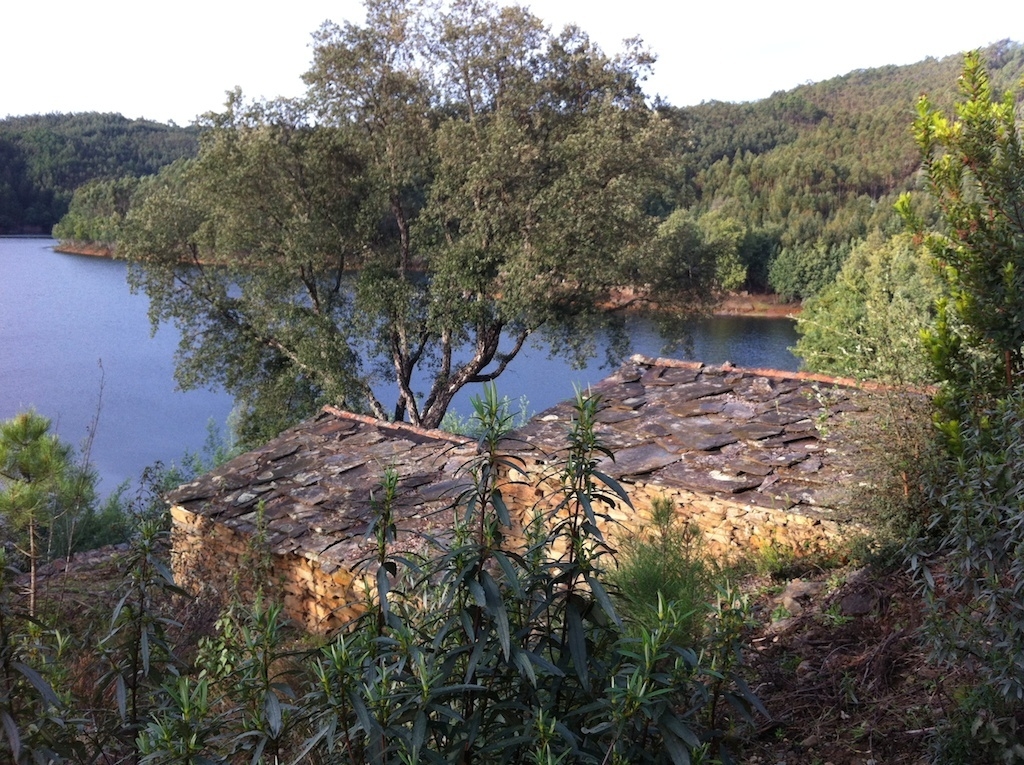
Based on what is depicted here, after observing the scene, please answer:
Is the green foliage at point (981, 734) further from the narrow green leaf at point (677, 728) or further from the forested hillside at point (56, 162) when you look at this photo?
the forested hillside at point (56, 162)

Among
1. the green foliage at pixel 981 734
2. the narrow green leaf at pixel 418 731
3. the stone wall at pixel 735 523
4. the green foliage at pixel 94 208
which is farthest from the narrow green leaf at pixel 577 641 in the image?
the green foliage at pixel 94 208

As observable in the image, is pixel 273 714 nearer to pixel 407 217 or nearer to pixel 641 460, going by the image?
pixel 641 460

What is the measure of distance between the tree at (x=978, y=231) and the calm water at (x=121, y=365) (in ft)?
39.9

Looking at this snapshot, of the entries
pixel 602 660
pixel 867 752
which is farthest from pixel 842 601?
pixel 602 660

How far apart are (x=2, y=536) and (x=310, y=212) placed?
9553 millimetres

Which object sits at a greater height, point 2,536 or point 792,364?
point 2,536

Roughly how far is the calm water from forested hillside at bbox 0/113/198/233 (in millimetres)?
9158

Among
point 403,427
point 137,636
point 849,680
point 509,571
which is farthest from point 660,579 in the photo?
point 403,427

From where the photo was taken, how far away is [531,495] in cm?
610

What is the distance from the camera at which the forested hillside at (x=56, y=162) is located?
4666cm

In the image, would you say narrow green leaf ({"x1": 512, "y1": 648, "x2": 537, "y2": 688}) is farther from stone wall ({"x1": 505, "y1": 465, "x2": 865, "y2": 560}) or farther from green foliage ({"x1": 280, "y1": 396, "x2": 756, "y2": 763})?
stone wall ({"x1": 505, "y1": 465, "x2": 865, "y2": 560})

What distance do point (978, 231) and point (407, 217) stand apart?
13.5m

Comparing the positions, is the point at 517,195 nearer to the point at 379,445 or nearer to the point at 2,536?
the point at 379,445

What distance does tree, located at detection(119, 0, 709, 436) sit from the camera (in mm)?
13531
